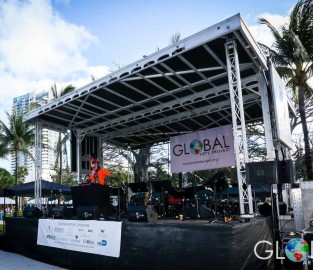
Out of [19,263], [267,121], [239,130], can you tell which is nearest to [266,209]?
[239,130]

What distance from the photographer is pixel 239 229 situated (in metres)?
4.45

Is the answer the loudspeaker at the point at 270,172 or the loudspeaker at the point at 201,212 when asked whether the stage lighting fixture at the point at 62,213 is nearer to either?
the loudspeaker at the point at 201,212

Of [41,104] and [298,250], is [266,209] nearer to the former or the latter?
[298,250]

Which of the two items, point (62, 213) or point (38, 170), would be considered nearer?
point (62, 213)

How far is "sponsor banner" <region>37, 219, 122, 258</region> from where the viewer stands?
5.79m

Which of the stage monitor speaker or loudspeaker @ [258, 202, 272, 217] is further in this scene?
the stage monitor speaker

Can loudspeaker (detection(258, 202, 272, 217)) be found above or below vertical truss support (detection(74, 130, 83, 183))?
below

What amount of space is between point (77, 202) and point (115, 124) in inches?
226

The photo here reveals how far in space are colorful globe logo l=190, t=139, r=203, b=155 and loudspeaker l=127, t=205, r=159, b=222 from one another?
24.0 ft

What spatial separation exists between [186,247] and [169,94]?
20.5 ft

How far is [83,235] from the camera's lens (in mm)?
6355

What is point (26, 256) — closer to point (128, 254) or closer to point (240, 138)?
point (128, 254)

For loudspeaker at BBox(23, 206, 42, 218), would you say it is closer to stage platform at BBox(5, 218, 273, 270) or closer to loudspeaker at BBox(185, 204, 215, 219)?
stage platform at BBox(5, 218, 273, 270)

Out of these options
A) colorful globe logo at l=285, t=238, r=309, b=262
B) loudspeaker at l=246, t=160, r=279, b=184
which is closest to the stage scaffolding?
loudspeaker at l=246, t=160, r=279, b=184
